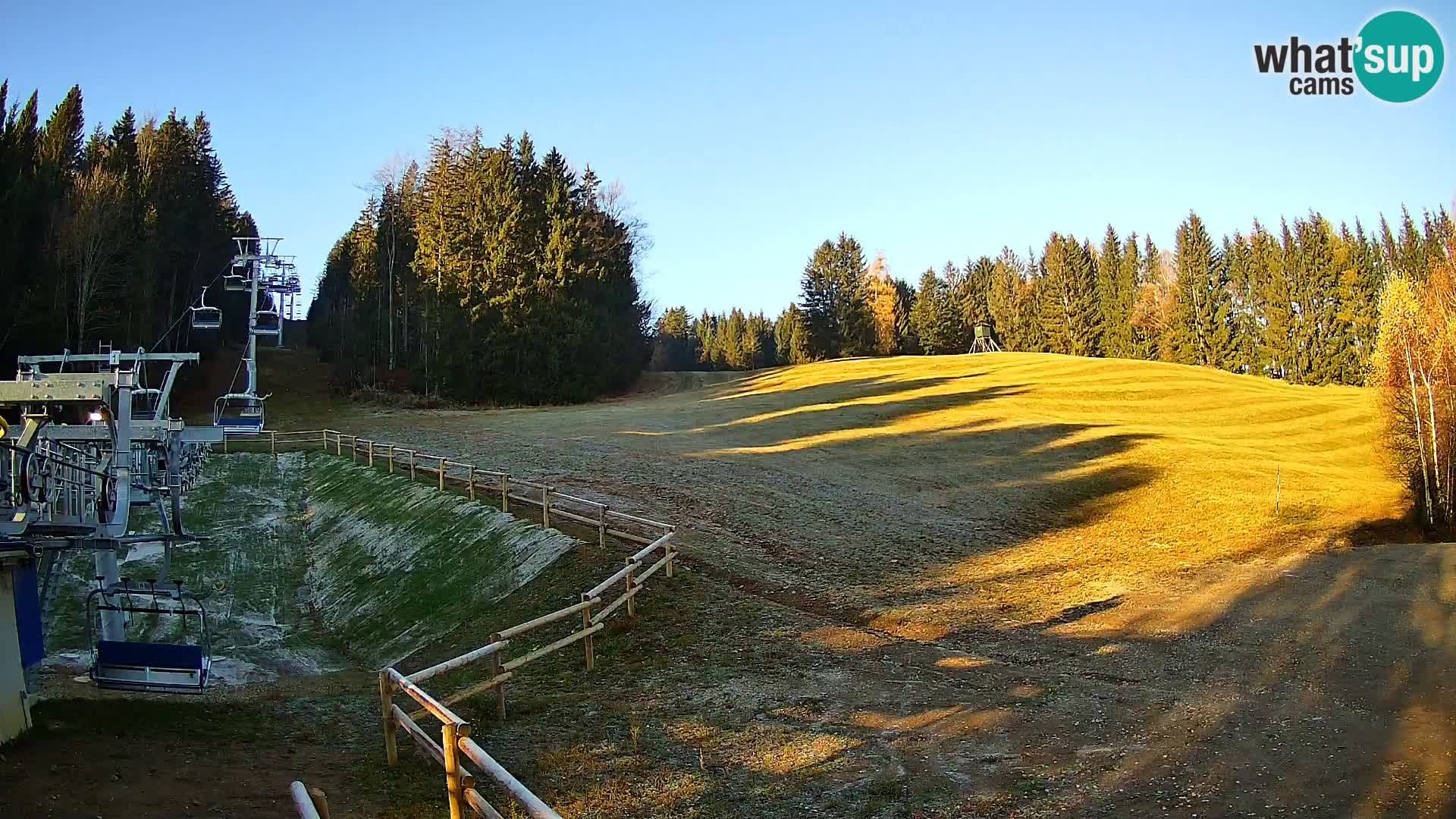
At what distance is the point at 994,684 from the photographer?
39.1ft

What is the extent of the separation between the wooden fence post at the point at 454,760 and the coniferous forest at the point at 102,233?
3935 centimetres

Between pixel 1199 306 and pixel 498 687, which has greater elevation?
pixel 1199 306

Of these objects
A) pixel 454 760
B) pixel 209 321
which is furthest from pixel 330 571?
pixel 454 760

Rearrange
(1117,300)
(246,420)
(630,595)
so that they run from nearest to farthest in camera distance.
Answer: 1. (630,595)
2. (246,420)
3. (1117,300)

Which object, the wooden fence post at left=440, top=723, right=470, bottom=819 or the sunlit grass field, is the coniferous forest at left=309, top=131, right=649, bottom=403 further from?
the wooden fence post at left=440, top=723, right=470, bottom=819

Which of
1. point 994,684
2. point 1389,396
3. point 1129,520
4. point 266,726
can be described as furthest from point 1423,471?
point 266,726

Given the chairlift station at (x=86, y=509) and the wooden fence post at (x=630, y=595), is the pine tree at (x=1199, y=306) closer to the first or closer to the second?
the wooden fence post at (x=630, y=595)

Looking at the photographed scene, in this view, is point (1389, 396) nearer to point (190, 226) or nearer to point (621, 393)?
point (621, 393)

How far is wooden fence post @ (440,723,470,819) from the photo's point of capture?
668cm

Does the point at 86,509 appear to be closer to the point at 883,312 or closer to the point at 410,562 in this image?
the point at 410,562

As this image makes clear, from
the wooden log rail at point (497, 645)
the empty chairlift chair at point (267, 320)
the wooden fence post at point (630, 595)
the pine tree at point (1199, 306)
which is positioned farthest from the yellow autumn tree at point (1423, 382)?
the pine tree at point (1199, 306)

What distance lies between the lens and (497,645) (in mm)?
10562

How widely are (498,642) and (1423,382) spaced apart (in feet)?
110

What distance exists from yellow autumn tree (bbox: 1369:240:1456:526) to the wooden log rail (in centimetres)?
2611
